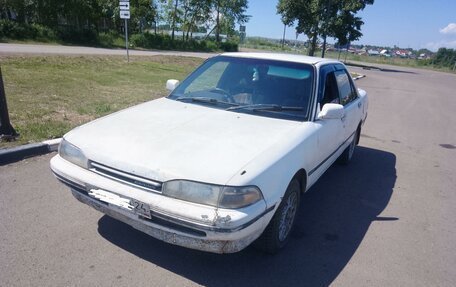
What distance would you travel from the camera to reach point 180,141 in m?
2.83

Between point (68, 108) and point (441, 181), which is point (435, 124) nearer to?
point (441, 181)

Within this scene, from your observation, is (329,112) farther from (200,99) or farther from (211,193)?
(211,193)

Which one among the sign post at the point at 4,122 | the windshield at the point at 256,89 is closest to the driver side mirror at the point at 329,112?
the windshield at the point at 256,89

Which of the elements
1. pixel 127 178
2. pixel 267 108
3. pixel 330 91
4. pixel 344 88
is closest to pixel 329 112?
pixel 267 108

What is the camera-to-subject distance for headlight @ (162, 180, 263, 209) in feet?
7.79

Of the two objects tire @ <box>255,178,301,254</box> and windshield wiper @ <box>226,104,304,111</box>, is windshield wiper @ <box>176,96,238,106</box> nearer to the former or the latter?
windshield wiper @ <box>226,104,304,111</box>

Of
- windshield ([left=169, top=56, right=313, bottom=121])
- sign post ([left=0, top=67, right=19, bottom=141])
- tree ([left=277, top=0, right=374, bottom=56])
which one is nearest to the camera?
windshield ([left=169, top=56, right=313, bottom=121])

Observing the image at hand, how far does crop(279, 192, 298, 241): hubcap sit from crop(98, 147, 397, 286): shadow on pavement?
18 cm

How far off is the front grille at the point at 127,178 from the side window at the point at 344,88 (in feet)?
9.37

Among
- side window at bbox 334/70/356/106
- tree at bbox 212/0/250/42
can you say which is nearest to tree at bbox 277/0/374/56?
tree at bbox 212/0/250/42

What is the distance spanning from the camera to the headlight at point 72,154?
9.29 feet

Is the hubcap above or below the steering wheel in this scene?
below

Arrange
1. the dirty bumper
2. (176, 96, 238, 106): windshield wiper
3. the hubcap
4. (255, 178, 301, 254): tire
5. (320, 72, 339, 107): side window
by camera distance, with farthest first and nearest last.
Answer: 1. (320, 72, 339, 107): side window
2. (176, 96, 238, 106): windshield wiper
3. the hubcap
4. (255, 178, 301, 254): tire
5. the dirty bumper

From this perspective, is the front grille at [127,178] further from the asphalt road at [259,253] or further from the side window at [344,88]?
the side window at [344,88]
